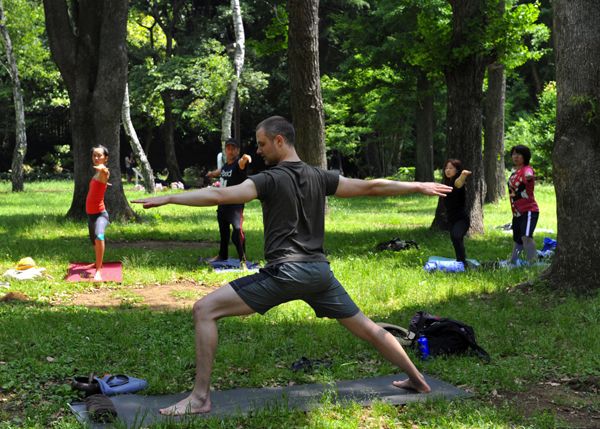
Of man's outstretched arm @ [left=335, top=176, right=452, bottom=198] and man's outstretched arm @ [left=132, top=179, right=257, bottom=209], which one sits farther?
man's outstretched arm @ [left=335, top=176, right=452, bottom=198]

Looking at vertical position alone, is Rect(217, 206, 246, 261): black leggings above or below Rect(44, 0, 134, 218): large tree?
below

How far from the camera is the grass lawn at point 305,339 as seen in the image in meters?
5.56

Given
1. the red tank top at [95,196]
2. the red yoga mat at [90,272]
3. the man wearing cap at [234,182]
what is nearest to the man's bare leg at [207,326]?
the red yoga mat at [90,272]

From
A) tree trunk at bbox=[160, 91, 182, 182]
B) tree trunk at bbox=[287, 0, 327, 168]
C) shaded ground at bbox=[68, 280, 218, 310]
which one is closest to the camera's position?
shaded ground at bbox=[68, 280, 218, 310]

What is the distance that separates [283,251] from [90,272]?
6492 mm

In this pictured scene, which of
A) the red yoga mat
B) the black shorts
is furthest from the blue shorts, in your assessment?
the black shorts

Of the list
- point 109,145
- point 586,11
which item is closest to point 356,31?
point 109,145

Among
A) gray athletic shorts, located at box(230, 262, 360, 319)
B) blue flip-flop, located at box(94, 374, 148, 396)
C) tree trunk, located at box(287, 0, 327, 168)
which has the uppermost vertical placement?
tree trunk, located at box(287, 0, 327, 168)

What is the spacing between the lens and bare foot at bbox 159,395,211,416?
5.35 metres

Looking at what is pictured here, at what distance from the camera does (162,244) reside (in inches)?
575

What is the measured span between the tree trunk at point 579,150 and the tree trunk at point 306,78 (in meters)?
8.24

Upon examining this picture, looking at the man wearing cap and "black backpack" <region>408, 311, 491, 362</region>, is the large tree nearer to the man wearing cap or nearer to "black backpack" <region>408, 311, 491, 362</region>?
the man wearing cap

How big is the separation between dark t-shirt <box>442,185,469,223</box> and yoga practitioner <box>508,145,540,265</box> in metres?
0.86

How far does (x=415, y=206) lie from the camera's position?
2594 cm
